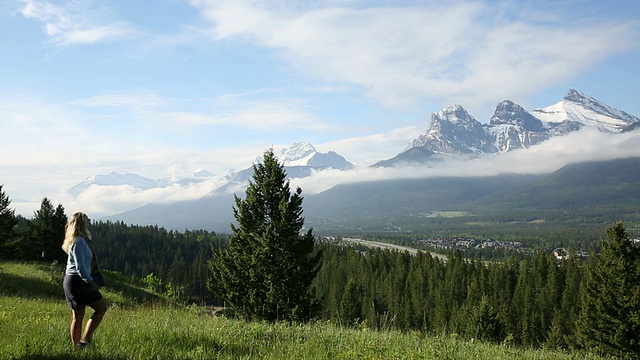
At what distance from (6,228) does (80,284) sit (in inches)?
2032

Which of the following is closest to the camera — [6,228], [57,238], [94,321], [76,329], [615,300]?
[76,329]

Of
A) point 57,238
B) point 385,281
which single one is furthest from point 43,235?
point 385,281

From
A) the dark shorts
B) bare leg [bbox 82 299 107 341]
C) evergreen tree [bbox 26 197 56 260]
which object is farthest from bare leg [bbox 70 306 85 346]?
evergreen tree [bbox 26 197 56 260]

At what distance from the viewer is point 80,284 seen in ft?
23.6

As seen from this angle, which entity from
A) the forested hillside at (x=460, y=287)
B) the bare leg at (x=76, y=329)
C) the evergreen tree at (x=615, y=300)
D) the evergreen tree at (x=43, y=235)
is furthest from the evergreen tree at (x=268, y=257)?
the evergreen tree at (x=43, y=235)

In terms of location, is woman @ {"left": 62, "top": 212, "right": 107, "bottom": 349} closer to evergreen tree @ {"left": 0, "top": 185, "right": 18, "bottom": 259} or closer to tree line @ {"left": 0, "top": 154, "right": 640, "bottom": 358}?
tree line @ {"left": 0, "top": 154, "right": 640, "bottom": 358}

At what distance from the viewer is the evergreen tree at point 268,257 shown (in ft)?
87.8

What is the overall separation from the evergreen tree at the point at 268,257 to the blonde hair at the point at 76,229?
1926 centimetres

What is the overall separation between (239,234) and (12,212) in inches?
1549

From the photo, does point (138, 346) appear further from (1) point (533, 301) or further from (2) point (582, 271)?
(2) point (582, 271)

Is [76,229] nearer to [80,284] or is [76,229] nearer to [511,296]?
[80,284]

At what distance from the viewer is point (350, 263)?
11638cm

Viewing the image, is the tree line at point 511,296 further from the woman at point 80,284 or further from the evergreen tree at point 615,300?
the woman at point 80,284

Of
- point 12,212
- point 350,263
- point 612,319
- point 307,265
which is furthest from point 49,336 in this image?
point 350,263
